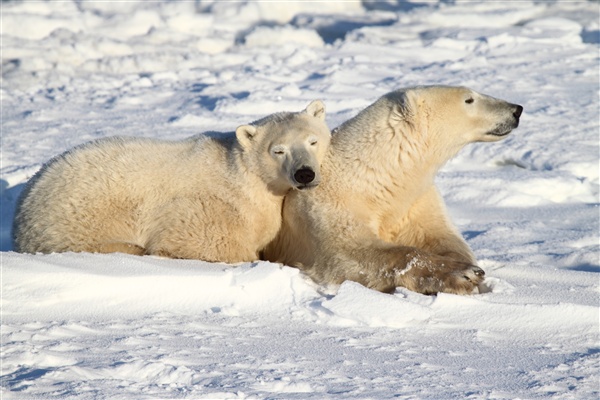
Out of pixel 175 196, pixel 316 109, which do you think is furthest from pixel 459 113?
pixel 175 196

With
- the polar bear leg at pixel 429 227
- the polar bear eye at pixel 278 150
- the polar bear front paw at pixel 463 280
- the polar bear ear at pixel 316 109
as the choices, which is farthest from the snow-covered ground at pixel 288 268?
the polar bear ear at pixel 316 109

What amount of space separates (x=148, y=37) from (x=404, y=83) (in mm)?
3788

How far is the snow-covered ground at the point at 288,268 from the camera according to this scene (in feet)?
8.70

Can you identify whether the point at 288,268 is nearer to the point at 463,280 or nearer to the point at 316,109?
the point at 463,280

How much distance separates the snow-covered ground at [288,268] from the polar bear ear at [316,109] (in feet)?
3.58

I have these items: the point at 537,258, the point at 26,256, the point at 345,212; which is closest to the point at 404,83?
the point at 537,258

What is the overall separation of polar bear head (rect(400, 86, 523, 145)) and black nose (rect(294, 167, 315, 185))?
24.1 inches

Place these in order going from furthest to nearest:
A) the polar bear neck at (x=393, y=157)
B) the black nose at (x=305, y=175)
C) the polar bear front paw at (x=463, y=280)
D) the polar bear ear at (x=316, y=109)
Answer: the polar bear ear at (x=316, y=109) < the polar bear neck at (x=393, y=157) < the black nose at (x=305, y=175) < the polar bear front paw at (x=463, y=280)

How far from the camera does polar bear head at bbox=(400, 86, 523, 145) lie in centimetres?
428

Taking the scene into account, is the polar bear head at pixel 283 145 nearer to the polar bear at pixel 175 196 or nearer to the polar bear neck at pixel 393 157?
the polar bear at pixel 175 196

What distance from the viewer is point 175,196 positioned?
435 centimetres

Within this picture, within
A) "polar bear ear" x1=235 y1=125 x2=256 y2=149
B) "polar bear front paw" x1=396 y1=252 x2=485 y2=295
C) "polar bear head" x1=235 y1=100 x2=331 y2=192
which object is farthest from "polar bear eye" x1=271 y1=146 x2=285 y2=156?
"polar bear front paw" x1=396 y1=252 x2=485 y2=295

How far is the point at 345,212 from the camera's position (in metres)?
4.16

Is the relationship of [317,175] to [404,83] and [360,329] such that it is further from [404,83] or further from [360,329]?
[404,83]
